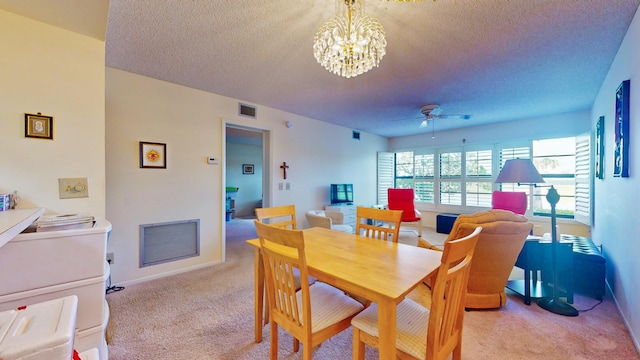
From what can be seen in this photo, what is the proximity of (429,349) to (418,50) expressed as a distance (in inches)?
91.3

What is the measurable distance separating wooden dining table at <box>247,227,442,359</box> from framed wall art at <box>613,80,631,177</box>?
1.86 m

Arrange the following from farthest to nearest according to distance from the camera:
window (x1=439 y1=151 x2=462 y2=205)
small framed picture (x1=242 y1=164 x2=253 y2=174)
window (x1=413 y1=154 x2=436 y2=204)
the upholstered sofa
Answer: small framed picture (x1=242 y1=164 x2=253 y2=174), window (x1=413 y1=154 x2=436 y2=204), window (x1=439 y1=151 x2=462 y2=205), the upholstered sofa

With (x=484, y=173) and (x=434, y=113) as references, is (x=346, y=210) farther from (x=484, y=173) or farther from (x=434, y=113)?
(x=484, y=173)

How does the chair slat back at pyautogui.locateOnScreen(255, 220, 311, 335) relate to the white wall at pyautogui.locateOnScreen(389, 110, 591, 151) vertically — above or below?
below

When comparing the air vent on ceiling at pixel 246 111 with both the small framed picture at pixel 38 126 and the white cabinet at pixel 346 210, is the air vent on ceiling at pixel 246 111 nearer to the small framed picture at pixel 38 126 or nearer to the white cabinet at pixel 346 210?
the small framed picture at pixel 38 126

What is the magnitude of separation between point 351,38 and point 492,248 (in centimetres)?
202

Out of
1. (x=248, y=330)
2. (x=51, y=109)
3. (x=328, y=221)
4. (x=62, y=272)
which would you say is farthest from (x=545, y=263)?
(x=51, y=109)

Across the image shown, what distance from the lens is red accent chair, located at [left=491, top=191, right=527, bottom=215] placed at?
4.15m

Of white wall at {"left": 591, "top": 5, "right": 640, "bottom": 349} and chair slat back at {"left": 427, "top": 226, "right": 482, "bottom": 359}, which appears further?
white wall at {"left": 591, "top": 5, "right": 640, "bottom": 349}

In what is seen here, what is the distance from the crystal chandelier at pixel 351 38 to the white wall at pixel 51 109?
1.75 metres

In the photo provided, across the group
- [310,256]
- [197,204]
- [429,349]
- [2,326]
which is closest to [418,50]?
[310,256]

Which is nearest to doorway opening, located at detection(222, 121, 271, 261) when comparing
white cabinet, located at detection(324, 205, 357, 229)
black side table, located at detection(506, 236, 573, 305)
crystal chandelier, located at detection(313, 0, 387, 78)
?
white cabinet, located at detection(324, 205, 357, 229)

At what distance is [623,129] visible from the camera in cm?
200

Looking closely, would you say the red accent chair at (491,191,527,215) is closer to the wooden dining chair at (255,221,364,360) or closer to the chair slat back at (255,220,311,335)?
the wooden dining chair at (255,221,364,360)
